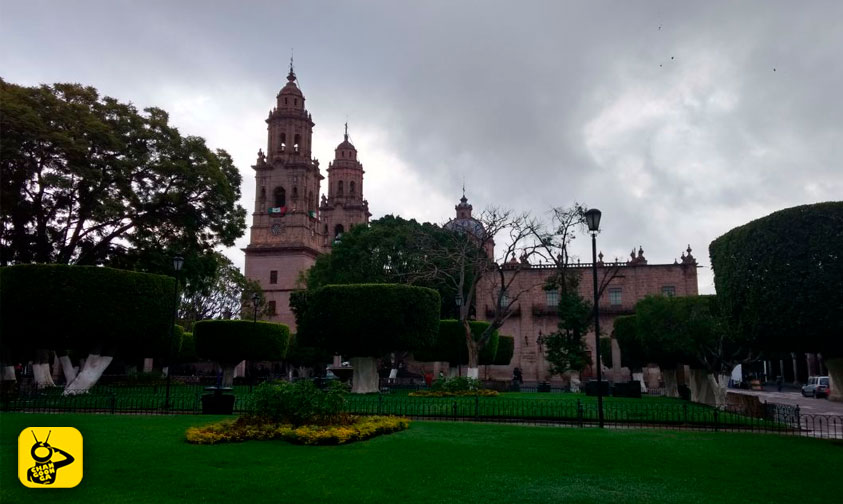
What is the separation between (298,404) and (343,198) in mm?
62651

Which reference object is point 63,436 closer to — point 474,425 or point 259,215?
point 474,425

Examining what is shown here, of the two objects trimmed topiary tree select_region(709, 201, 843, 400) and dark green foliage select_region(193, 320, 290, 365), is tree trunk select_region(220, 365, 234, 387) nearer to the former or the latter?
dark green foliage select_region(193, 320, 290, 365)

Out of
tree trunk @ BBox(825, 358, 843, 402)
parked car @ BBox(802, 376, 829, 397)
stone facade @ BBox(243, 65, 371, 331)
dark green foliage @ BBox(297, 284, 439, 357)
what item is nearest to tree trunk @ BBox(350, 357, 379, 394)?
dark green foliage @ BBox(297, 284, 439, 357)

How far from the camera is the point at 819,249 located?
53.2 feet

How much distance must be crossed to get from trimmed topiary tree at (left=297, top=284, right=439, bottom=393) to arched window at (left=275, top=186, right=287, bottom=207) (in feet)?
114

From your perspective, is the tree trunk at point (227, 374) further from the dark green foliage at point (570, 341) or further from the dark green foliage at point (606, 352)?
the dark green foliage at point (606, 352)

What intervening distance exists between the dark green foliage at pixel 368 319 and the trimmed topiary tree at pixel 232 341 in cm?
585

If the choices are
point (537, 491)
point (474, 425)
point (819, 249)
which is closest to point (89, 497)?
point (537, 491)

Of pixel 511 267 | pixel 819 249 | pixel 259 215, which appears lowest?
pixel 819 249

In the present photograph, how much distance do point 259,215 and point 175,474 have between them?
56.2m

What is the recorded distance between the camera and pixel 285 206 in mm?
62312

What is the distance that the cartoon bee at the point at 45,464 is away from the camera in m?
7.39

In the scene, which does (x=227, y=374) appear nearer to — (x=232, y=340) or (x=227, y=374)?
(x=227, y=374)

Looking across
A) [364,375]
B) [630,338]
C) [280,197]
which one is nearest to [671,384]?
[630,338]
